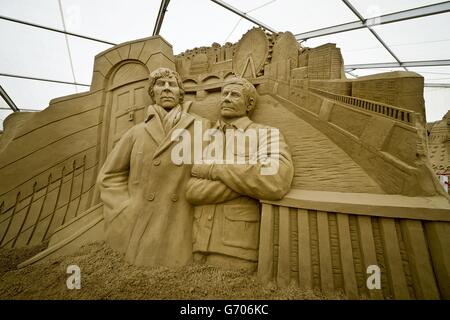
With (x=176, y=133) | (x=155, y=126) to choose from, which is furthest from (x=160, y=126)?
(x=176, y=133)

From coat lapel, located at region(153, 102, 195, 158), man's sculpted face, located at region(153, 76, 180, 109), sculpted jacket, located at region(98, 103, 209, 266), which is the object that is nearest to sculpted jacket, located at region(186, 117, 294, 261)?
sculpted jacket, located at region(98, 103, 209, 266)

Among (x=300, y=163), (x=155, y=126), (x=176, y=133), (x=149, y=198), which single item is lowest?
(x=149, y=198)

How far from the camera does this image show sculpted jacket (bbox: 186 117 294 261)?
148 cm

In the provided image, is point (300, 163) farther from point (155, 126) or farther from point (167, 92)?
point (167, 92)

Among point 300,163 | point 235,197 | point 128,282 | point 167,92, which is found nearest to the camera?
point 128,282

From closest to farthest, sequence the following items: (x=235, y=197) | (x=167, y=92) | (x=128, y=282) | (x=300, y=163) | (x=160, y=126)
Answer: (x=128, y=282) → (x=235, y=197) → (x=300, y=163) → (x=160, y=126) → (x=167, y=92)

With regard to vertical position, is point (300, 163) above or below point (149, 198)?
above

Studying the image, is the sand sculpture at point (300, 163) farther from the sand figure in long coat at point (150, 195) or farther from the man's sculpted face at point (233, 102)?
the man's sculpted face at point (233, 102)

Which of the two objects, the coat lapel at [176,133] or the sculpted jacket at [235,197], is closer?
the sculpted jacket at [235,197]

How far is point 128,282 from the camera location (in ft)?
4.51

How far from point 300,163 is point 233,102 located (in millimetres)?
873

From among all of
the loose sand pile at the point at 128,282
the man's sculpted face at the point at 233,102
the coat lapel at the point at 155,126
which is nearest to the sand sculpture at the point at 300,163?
the loose sand pile at the point at 128,282

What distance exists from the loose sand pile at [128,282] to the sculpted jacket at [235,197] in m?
0.20

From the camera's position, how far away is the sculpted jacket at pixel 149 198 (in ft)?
5.21
